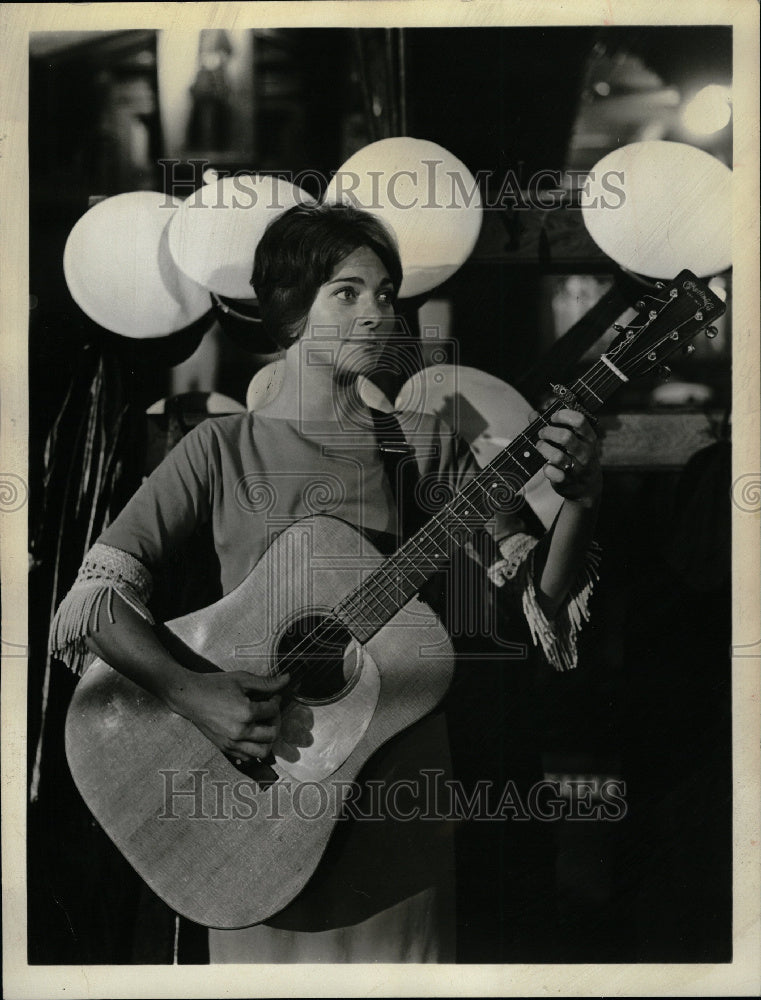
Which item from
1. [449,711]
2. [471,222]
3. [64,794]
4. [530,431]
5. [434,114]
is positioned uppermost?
[434,114]

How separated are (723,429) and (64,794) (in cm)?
179

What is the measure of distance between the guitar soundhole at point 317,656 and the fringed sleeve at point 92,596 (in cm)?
33

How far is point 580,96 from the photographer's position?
2.26 metres

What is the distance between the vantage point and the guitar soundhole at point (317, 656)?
216cm

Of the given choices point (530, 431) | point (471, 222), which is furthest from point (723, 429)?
point (471, 222)

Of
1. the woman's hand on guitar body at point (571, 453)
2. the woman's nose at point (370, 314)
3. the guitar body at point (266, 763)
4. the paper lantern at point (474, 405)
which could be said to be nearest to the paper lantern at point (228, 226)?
the woman's nose at point (370, 314)

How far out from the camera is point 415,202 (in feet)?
7.35

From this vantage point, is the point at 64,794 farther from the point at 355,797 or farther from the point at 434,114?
the point at 434,114

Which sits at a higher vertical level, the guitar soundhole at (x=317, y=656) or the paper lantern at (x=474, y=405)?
the paper lantern at (x=474, y=405)

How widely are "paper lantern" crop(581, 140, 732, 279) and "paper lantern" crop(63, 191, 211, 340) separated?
1.00 meters

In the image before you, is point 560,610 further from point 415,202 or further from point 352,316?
point 415,202

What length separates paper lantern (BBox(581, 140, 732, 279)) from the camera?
2248mm

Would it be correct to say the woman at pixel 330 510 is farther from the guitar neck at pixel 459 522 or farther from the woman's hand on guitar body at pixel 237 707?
the woman's hand on guitar body at pixel 237 707

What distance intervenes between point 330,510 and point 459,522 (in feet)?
0.99
